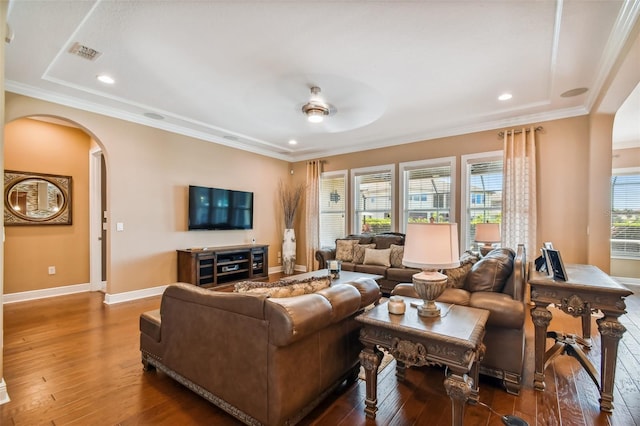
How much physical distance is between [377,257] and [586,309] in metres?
3.15

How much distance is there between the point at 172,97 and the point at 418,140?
423 cm

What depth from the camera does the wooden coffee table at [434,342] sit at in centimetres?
152

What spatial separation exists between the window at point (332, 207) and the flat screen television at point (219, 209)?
172 centimetres

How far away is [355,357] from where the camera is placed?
225 centimetres

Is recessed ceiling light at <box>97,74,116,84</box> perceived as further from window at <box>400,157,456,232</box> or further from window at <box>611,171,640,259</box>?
window at <box>611,171,640,259</box>

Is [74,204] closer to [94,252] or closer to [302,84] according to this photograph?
[94,252]

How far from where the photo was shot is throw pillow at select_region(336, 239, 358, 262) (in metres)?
5.45

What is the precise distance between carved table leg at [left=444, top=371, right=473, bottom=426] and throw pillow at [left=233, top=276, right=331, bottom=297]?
3.04ft

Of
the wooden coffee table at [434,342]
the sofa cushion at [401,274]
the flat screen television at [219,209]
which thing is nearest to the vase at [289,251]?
the flat screen television at [219,209]

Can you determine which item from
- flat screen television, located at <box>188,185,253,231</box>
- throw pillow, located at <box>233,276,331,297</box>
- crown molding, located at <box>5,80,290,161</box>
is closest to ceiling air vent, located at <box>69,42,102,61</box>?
crown molding, located at <box>5,80,290,161</box>

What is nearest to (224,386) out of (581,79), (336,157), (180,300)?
(180,300)

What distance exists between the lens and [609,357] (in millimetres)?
1962

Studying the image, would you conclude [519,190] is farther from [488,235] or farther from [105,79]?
[105,79]

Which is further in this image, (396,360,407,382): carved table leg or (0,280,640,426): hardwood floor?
(396,360,407,382): carved table leg
